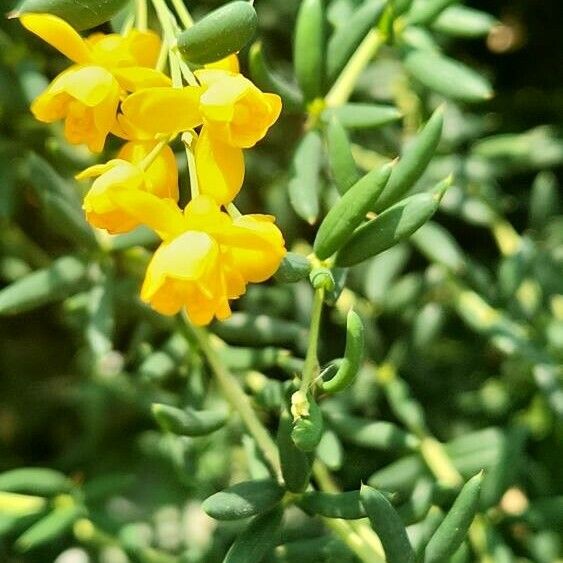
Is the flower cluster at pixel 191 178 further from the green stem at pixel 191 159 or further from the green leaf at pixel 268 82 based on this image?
the green leaf at pixel 268 82

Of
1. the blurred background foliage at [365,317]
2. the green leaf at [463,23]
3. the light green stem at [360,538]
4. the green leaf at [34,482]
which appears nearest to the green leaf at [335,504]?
the light green stem at [360,538]

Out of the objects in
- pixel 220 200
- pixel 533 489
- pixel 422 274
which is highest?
pixel 220 200

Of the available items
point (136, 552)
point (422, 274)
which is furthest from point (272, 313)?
point (136, 552)

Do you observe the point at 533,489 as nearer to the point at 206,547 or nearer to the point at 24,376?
the point at 206,547

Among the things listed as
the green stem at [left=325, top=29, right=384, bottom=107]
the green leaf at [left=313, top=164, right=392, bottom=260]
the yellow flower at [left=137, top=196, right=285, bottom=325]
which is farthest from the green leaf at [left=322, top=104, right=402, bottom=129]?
the yellow flower at [left=137, top=196, right=285, bottom=325]

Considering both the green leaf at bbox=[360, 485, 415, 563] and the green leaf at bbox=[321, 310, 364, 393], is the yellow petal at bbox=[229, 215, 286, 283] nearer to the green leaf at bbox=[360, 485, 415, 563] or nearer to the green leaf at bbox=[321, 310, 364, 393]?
the green leaf at bbox=[321, 310, 364, 393]
